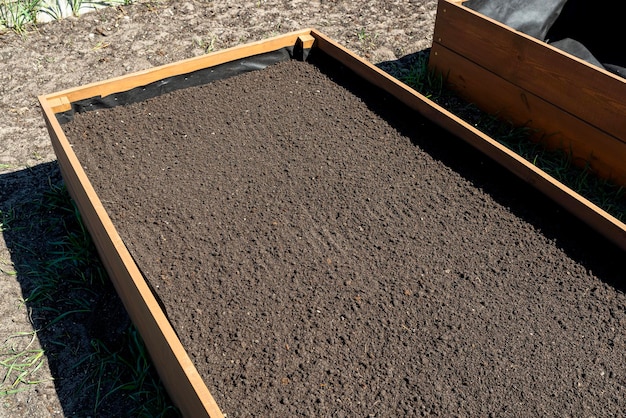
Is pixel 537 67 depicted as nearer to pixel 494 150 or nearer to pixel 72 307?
pixel 494 150

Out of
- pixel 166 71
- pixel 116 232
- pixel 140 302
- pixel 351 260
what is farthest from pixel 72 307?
pixel 166 71

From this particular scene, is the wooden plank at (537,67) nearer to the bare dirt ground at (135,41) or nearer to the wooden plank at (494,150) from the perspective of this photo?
the wooden plank at (494,150)

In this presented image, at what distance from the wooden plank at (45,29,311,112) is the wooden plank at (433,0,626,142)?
0.89 m

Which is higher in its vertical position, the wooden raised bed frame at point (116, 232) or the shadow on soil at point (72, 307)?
the wooden raised bed frame at point (116, 232)

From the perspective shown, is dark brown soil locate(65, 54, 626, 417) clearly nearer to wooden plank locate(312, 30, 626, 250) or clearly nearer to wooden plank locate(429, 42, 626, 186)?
wooden plank locate(312, 30, 626, 250)

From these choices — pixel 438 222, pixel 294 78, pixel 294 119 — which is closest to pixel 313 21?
pixel 294 78

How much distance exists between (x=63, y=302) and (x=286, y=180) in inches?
44.1

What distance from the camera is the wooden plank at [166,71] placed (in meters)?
3.08

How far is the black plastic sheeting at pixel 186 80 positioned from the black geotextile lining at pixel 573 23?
1178 millimetres

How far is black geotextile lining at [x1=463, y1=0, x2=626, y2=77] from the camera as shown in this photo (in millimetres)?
3627

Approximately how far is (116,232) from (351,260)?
925 millimetres

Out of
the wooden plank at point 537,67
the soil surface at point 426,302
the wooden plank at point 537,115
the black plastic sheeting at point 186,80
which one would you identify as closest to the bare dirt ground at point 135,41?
the soil surface at point 426,302

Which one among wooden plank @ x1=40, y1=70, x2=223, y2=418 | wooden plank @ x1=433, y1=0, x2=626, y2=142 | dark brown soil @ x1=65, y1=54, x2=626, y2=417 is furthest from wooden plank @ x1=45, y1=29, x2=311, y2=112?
wooden plank @ x1=433, y1=0, x2=626, y2=142

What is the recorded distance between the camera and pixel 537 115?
3.32 meters
